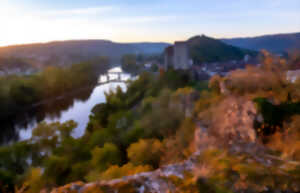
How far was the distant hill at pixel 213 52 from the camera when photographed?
143ft

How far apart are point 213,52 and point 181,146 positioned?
149 feet

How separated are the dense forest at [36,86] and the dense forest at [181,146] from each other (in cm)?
1609

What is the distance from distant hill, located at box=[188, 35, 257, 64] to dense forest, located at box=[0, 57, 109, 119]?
81.7ft

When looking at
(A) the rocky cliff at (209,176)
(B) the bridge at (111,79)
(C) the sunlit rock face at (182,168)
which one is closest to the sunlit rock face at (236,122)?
(C) the sunlit rock face at (182,168)

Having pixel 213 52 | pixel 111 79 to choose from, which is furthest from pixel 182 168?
pixel 111 79

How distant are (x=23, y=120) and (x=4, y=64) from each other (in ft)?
114

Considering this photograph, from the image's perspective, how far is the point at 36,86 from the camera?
105ft

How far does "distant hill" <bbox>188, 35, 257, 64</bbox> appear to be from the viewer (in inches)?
1711

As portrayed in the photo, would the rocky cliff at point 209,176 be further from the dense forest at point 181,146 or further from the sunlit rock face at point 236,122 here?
the sunlit rock face at point 236,122

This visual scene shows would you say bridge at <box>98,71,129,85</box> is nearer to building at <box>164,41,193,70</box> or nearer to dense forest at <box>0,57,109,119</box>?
dense forest at <box>0,57,109,119</box>

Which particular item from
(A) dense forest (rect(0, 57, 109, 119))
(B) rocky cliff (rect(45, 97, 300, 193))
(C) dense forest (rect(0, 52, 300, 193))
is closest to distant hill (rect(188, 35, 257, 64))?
(A) dense forest (rect(0, 57, 109, 119))

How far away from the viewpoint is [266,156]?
3.22 meters

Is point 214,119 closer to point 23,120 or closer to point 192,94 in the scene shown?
point 192,94

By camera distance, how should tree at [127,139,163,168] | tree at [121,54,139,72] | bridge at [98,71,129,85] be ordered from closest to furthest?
tree at [127,139,163,168] < bridge at [98,71,129,85] < tree at [121,54,139,72]
